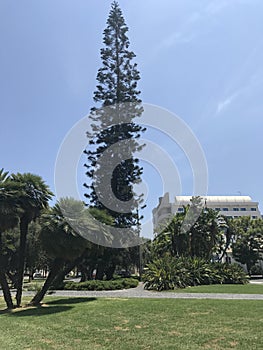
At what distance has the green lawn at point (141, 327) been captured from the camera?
255 inches

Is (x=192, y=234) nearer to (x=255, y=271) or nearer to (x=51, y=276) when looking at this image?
(x=255, y=271)

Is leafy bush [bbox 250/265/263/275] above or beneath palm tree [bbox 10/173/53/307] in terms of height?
beneath

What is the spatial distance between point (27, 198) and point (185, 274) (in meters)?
10.7

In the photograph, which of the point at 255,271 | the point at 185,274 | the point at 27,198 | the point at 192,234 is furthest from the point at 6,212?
the point at 255,271

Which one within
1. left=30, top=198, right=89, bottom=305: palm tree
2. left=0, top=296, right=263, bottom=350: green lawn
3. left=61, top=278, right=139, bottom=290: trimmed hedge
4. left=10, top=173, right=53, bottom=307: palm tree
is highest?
left=10, top=173, right=53, bottom=307: palm tree

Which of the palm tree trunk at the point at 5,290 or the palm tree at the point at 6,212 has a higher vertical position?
the palm tree at the point at 6,212

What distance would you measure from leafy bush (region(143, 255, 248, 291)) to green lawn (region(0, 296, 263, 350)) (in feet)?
22.7

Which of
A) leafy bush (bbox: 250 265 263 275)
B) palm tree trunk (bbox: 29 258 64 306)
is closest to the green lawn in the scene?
palm tree trunk (bbox: 29 258 64 306)

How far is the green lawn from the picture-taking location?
21.3ft

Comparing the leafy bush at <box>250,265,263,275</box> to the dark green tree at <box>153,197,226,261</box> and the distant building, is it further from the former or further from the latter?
the distant building

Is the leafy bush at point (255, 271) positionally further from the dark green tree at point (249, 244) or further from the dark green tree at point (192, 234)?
the dark green tree at point (192, 234)

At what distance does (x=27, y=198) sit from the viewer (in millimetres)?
12891

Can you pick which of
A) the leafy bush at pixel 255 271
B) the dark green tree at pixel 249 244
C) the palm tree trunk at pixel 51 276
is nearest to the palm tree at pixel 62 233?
the palm tree trunk at pixel 51 276

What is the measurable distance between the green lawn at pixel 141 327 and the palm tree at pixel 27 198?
9.52 ft
